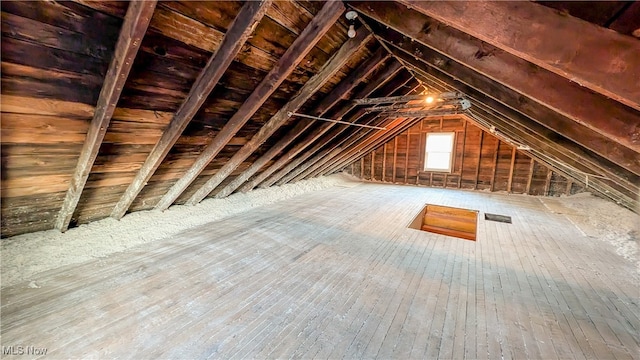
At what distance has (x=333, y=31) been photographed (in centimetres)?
199

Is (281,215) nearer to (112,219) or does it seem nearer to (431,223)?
(112,219)

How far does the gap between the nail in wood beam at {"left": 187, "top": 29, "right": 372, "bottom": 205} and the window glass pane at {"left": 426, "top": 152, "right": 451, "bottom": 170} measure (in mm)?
6415

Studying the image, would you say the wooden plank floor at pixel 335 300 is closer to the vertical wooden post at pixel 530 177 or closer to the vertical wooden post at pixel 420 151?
the vertical wooden post at pixel 530 177

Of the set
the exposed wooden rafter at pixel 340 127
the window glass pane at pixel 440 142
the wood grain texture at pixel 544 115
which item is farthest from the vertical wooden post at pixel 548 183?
the wood grain texture at pixel 544 115

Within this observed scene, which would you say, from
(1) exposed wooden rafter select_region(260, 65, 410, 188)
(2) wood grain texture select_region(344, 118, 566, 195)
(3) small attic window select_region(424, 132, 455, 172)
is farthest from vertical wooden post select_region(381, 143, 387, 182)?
(1) exposed wooden rafter select_region(260, 65, 410, 188)

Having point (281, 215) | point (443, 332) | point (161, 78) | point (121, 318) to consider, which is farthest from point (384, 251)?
point (161, 78)

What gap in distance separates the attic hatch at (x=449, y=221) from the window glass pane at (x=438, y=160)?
2572 mm

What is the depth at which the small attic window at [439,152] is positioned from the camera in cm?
741

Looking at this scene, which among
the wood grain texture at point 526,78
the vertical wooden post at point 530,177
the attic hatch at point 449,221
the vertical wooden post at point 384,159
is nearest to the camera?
the wood grain texture at point 526,78

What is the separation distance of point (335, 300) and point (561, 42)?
211cm

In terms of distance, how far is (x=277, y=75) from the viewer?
80.0 inches

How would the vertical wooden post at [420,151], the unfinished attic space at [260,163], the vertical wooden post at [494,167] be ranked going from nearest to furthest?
the unfinished attic space at [260,163] < the vertical wooden post at [494,167] < the vertical wooden post at [420,151]

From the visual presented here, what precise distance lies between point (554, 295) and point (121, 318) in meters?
3.80

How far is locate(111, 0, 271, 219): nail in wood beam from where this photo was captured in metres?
1.43
